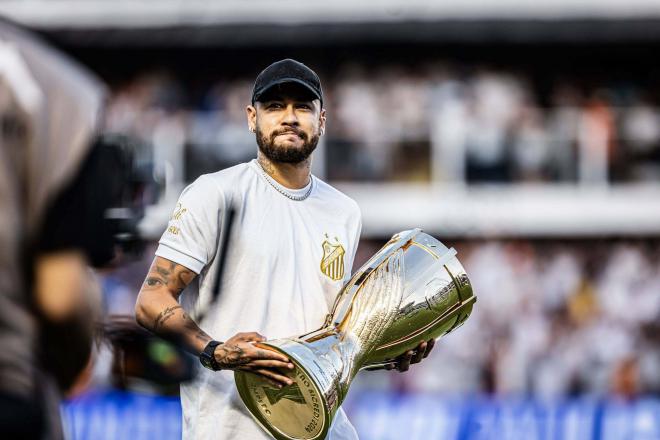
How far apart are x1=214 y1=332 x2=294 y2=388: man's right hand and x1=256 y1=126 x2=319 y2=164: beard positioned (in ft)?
2.35

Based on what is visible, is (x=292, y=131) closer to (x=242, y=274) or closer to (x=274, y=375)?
(x=242, y=274)

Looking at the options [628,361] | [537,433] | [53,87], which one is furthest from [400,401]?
[53,87]

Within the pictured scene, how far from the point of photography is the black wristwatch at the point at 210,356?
399 cm

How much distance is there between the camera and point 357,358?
421cm

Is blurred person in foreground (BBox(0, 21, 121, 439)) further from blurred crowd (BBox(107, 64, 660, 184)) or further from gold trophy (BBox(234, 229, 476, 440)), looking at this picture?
blurred crowd (BBox(107, 64, 660, 184))

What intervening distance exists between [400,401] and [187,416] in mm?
6709

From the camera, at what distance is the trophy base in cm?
400

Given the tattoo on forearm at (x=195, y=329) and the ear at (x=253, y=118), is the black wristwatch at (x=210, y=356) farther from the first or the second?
the ear at (x=253, y=118)

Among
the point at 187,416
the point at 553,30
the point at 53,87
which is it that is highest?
the point at 553,30

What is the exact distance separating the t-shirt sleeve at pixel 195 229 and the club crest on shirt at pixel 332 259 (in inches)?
15.2

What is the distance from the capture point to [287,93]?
14.5 ft

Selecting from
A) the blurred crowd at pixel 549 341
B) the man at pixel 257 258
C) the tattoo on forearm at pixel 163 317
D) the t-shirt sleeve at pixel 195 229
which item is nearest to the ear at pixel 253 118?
the man at pixel 257 258

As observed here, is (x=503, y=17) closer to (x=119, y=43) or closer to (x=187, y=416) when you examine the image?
(x=119, y=43)

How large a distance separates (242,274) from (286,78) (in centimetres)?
67
